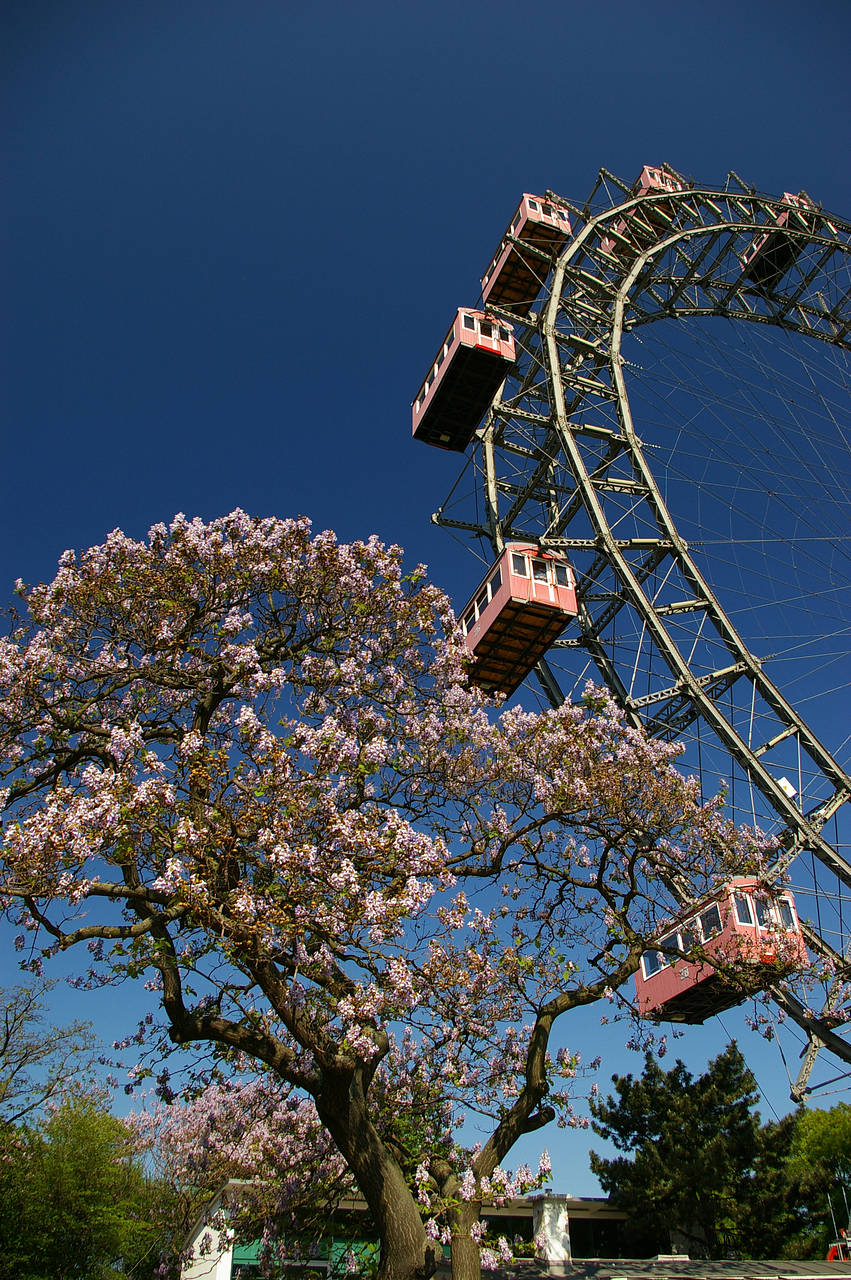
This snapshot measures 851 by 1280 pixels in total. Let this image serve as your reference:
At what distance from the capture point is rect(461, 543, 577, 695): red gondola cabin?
1777 centimetres

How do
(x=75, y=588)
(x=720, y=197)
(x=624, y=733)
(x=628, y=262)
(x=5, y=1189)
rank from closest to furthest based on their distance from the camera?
(x=75, y=588)
(x=624, y=733)
(x=5, y=1189)
(x=628, y=262)
(x=720, y=197)

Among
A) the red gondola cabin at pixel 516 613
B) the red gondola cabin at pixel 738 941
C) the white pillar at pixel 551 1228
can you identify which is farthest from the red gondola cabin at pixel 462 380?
the white pillar at pixel 551 1228

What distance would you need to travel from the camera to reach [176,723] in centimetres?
1021

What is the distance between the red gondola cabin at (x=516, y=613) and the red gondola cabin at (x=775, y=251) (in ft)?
64.6

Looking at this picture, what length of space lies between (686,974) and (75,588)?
42.2 feet

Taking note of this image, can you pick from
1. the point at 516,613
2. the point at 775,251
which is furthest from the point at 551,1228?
the point at 775,251

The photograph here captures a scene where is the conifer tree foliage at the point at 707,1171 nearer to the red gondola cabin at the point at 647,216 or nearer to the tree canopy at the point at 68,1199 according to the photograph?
the tree canopy at the point at 68,1199

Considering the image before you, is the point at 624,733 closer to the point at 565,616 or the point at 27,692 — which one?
the point at 565,616

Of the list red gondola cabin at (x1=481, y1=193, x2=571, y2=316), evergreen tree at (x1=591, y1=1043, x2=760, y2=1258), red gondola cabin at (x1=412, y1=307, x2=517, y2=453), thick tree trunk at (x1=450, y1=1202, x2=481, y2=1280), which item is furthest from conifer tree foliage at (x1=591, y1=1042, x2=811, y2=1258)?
red gondola cabin at (x1=481, y1=193, x2=571, y2=316)

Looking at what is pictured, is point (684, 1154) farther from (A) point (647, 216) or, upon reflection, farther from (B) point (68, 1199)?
(A) point (647, 216)

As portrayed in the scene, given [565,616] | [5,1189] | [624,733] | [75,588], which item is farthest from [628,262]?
[5,1189]

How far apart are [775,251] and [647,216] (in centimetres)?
684

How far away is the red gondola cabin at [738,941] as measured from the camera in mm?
12406

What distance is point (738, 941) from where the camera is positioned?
507 inches
